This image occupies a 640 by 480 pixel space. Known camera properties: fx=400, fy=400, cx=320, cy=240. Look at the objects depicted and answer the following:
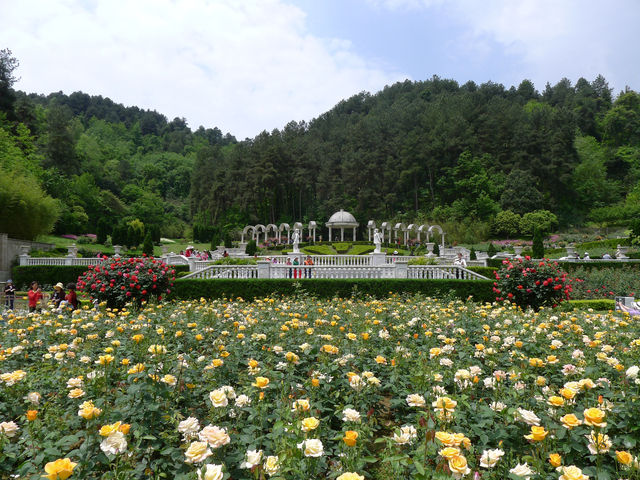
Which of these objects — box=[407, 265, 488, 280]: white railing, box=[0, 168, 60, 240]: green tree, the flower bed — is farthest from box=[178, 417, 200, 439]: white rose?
box=[0, 168, 60, 240]: green tree

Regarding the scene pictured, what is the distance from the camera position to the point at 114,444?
186 cm

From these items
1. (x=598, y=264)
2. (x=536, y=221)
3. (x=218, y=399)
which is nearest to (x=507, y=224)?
(x=536, y=221)

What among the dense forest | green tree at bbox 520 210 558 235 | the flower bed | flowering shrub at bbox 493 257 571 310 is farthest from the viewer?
the dense forest

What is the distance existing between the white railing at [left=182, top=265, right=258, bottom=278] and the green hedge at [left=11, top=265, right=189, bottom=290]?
16.4 ft

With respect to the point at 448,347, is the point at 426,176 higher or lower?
higher

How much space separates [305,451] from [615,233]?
49.5m

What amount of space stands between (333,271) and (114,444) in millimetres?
13216

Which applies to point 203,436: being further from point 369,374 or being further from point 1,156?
point 1,156

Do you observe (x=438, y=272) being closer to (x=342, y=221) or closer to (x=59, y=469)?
(x=59, y=469)

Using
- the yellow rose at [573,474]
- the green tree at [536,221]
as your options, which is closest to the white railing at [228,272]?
the yellow rose at [573,474]

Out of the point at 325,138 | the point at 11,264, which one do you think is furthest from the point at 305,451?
the point at 325,138

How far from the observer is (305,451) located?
5.81ft

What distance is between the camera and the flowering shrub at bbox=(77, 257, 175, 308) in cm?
997

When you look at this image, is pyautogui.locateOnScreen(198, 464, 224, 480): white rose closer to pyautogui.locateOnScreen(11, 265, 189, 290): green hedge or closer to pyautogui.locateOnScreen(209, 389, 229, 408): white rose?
pyautogui.locateOnScreen(209, 389, 229, 408): white rose
